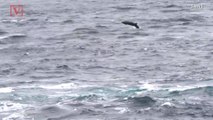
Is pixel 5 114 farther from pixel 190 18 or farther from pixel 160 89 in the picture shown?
pixel 190 18

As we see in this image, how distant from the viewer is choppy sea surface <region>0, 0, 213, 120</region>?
3528cm

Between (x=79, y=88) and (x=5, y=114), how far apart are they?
22.4ft

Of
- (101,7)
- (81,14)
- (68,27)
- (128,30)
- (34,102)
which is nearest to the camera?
(34,102)

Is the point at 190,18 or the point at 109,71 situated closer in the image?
the point at 109,71

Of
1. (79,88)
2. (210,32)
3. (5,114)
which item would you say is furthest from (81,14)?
(5,114)

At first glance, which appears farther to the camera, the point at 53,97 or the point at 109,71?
the point at 109,71

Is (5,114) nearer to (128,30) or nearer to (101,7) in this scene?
(128,30)

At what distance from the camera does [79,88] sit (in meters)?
40.2

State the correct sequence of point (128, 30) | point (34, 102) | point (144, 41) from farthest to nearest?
point (128, 30)
point (144, 41)
point (34, 102)

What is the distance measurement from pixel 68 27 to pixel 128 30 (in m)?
7.84

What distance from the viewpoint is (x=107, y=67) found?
1839 inches

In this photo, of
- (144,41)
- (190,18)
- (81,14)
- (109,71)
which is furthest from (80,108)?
(81,14)

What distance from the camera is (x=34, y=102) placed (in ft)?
122

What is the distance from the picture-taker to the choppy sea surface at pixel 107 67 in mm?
35281
